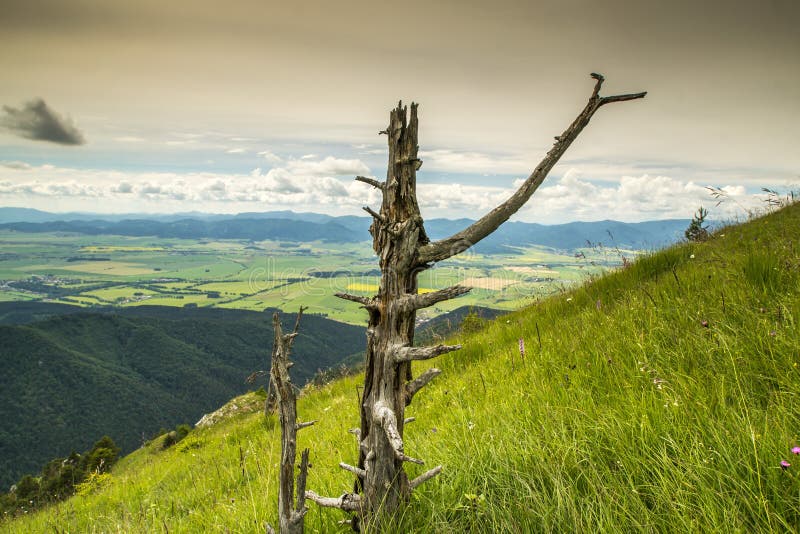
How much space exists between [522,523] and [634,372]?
6.08ft

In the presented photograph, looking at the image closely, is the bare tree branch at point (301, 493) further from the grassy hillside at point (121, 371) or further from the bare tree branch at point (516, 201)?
the grassy hillside at point (121, 371)

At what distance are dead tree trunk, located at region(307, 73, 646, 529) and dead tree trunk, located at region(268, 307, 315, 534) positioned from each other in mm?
136

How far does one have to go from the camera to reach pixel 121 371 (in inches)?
6299

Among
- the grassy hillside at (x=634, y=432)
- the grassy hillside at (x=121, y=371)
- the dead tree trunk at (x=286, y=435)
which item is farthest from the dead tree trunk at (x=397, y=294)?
the grassy hillside at (x=121, y=371)

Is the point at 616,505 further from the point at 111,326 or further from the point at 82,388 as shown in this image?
the point at 111,326

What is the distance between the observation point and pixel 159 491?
736 cm

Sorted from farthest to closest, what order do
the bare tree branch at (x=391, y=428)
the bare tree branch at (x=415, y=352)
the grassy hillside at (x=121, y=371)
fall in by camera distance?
the grassy hillside at (x=121, y=371)
the bare tree branch at (x=415, y=352)
the bare tree branch at (x=391, y=428)

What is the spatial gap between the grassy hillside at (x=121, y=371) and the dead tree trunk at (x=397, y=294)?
126037 mm

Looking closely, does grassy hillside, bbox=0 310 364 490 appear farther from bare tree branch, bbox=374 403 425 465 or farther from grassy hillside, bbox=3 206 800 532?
bare tree branch, bbox=374 403 425 465

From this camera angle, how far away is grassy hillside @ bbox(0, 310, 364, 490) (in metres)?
118

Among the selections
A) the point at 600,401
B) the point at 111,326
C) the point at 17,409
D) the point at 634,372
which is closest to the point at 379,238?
the point at 600,401

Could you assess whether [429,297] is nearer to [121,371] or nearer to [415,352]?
[415,352]

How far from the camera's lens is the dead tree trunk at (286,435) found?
199 cm

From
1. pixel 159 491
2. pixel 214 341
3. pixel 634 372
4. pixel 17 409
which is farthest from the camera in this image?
pixel 214 341
